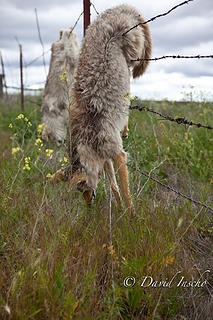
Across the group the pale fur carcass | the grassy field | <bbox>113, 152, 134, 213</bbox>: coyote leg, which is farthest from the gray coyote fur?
the pale fur carcass

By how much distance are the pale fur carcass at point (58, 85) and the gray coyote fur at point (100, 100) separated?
318 centimetres

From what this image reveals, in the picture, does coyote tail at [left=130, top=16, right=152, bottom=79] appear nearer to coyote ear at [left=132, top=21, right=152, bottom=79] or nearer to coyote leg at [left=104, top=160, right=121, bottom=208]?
coyote ear at [left=132, top=21, right=152, bottom=79]

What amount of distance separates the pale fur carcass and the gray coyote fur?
3182 millimetres

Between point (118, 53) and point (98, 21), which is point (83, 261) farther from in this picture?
point (98, 21)

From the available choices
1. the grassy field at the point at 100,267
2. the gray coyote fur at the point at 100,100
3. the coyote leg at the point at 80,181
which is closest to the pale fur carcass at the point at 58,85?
the gray coyote fur at the point at 100,100

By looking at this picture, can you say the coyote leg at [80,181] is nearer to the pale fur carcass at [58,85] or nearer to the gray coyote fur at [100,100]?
the gray coyote fur at [100,100]

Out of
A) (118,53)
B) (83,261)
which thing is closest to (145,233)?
(83,261)

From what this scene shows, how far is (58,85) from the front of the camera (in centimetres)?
610

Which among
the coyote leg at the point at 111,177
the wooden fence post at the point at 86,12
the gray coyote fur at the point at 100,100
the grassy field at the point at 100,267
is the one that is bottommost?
the grassy field at the point at 100,267

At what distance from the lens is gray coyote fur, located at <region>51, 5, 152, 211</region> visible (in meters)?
2.56

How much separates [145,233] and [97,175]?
0.62 m

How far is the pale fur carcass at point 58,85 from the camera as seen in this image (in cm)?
602

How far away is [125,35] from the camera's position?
269 cm

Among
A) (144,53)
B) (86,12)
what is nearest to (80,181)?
(144,53)
